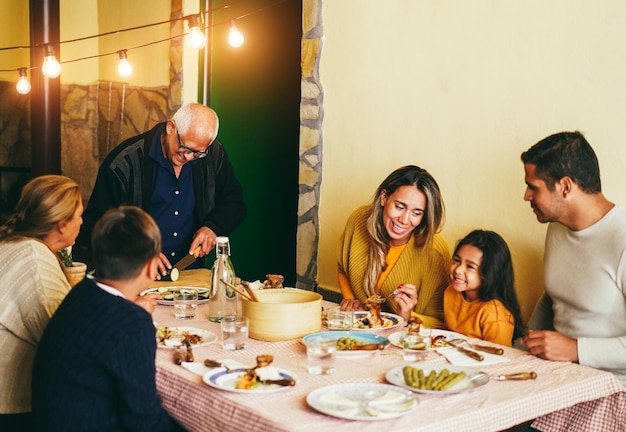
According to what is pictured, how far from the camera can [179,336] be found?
8.23ft

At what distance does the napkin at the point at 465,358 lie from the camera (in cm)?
229

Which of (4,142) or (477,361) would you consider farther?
(4,142)

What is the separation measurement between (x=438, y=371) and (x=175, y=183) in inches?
82.2

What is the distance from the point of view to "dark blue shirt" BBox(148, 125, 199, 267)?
12.5ft

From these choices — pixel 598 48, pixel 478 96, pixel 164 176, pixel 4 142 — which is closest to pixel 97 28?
pixel 4 142

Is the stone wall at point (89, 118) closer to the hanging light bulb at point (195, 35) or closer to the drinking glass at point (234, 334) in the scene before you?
the hanging light bulb at point (195, 35)

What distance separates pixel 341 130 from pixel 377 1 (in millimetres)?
718

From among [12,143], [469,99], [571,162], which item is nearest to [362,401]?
[571,162]

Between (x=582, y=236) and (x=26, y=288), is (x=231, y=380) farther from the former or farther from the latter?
(x=582, y=236)

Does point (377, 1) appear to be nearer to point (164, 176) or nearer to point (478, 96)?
point (478, 96)

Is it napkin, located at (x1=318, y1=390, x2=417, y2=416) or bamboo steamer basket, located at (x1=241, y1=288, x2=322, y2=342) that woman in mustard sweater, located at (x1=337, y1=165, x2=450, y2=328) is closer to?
bamboo steamer basket, located at (x1=241, y1=288, x2=322, y2=342)

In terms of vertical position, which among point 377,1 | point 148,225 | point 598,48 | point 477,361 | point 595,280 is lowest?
point 477,361

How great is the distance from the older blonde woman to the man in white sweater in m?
1.57

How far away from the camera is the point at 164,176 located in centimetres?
383
